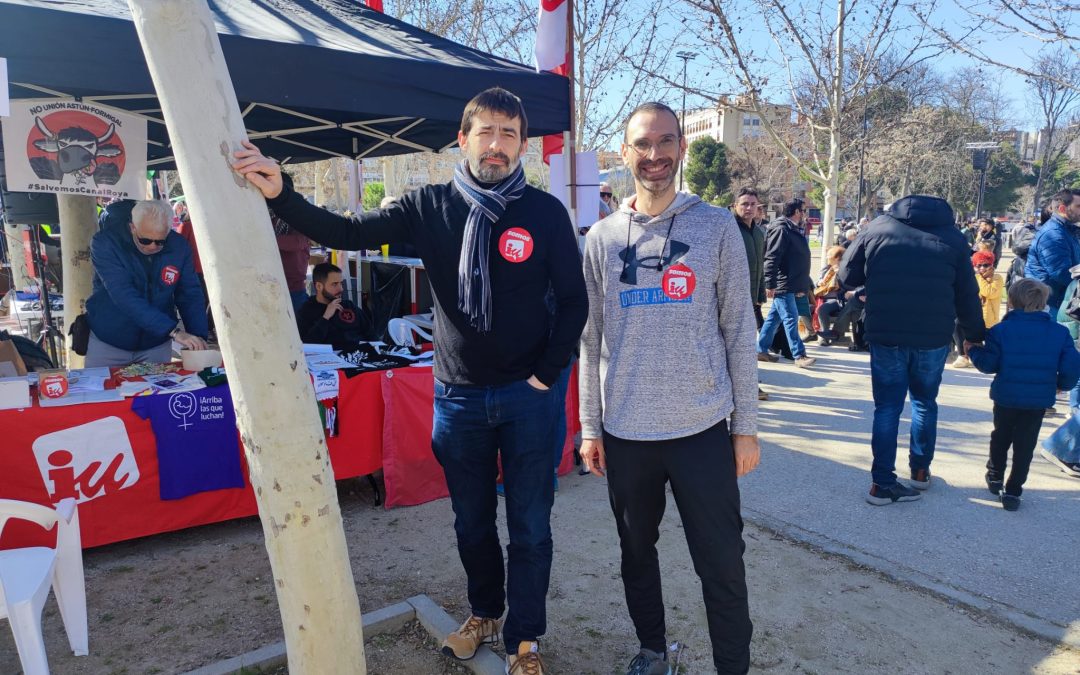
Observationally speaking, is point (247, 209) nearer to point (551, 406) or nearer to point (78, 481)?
point (551, 406)

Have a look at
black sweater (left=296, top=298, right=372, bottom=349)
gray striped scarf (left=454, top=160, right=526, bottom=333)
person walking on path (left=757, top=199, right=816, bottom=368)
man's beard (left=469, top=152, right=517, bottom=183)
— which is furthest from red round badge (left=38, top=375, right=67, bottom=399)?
person walking on path (left=757, top=199, right=816, bottom=368)

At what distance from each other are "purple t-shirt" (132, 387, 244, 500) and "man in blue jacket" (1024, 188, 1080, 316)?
20.9 ft

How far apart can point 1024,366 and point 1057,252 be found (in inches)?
108

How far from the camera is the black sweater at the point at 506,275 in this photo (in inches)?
89.5

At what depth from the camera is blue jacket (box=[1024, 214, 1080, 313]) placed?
6.06m

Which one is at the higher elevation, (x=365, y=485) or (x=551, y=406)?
(x=551, y=406)

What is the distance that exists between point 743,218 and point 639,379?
5.08 meters

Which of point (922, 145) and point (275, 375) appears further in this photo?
point (922, 145)

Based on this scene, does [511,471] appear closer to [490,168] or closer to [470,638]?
[470,638]

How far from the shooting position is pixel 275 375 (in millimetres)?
1801

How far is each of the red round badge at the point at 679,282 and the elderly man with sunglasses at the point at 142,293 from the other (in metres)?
3.15

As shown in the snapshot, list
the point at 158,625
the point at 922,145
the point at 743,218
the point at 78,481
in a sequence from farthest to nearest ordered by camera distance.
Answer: the point at 922,145
the point at 743,218
the point at 78,481
the point at 158,625

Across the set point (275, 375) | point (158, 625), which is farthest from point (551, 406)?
point (158, 625)

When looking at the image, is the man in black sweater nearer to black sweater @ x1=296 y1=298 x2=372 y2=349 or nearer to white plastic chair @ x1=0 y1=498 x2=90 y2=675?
white plastic chair @ x1=0 y1=498 x2=90 y2=675
